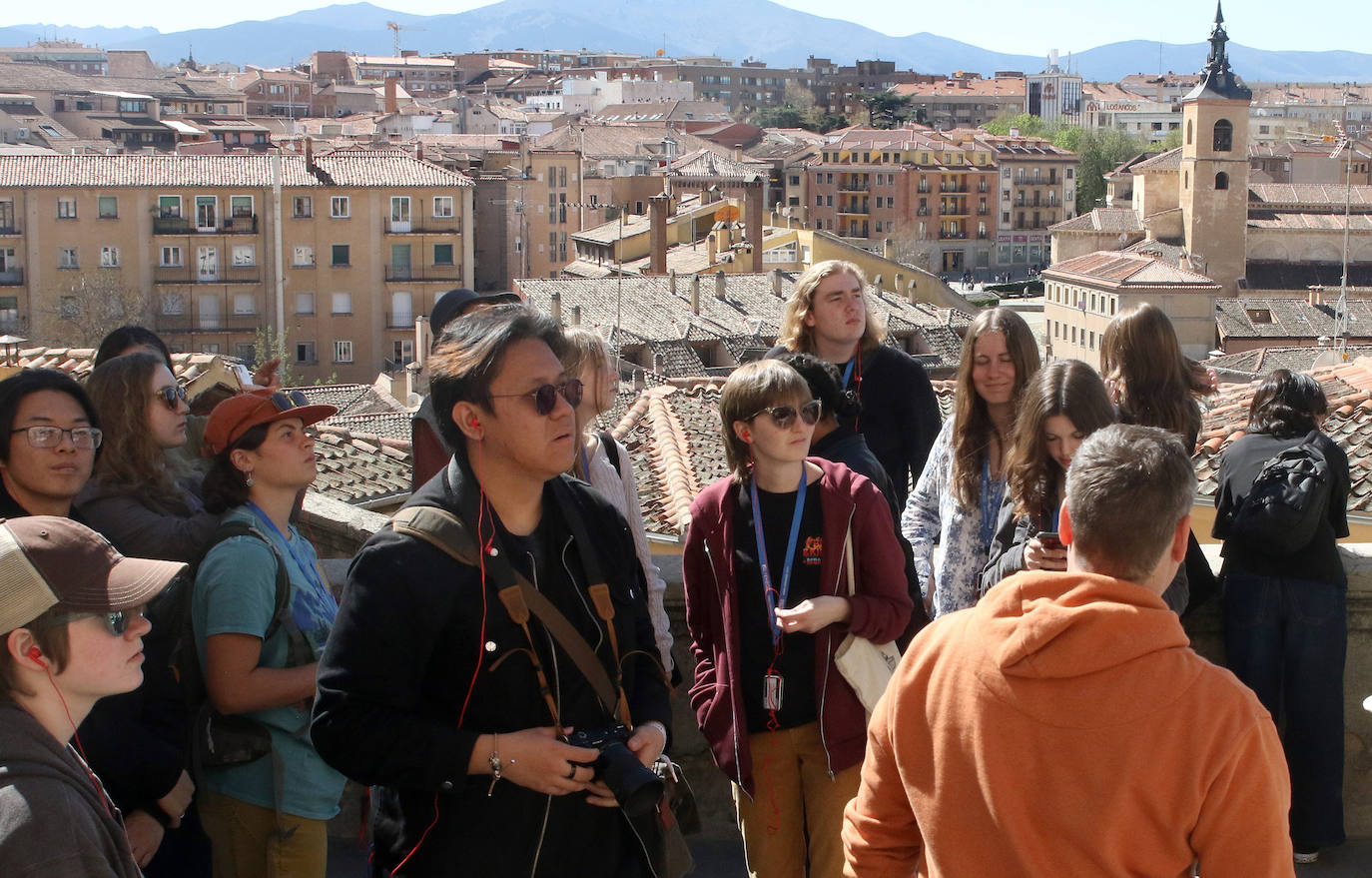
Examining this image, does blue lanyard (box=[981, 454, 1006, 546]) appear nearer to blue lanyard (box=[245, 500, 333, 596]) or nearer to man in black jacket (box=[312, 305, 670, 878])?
man in black jacket (box=[312, 305, 670, 878])

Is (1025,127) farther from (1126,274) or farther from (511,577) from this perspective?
(511,577)

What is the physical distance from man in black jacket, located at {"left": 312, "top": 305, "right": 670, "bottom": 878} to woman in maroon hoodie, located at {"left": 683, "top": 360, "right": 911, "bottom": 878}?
809mm

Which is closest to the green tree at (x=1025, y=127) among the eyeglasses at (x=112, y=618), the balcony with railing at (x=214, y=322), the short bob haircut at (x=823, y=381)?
the balcony with railing at (x=214, y=322)

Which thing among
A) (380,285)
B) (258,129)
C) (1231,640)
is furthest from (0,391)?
Result: (258,129)

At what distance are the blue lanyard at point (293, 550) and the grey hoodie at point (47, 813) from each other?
1.29 m

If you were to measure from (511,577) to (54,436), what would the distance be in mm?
1550

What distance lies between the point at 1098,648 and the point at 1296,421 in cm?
258

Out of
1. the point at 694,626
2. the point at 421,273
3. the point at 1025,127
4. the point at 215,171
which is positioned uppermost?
the point at 1025,127

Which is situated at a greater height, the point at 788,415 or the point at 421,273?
the point at 788,415

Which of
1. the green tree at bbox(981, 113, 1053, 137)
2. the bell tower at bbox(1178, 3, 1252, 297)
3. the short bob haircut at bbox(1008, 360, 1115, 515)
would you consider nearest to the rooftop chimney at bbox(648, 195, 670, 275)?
the bell tower at bbox(1178, 3, 1252, 297)

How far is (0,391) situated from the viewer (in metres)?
3.84

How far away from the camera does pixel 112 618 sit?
8.39ft

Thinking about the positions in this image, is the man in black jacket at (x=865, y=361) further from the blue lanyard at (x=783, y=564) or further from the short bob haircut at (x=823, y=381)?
the blue lanyard at (x=783, y=564)

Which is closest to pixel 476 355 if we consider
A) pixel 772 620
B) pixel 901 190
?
pixel 772 620
